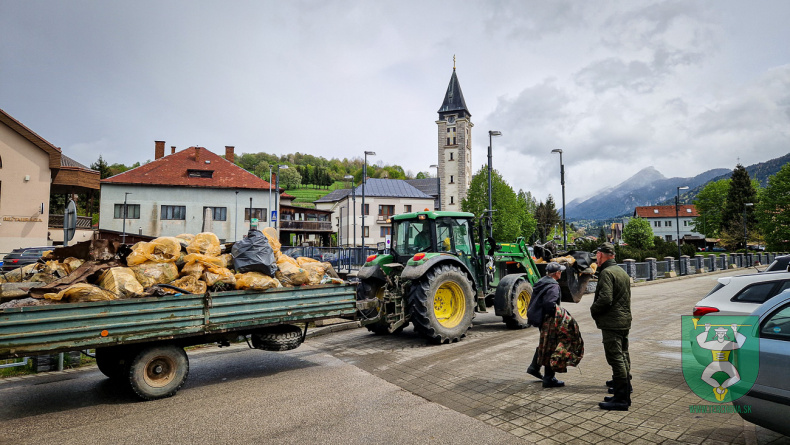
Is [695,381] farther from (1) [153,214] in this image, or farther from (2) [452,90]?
(2) [452,90]

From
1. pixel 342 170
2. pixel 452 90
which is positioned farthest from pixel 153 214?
pixel 342 170

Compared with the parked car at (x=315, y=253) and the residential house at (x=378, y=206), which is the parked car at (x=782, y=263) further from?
the residential house at (x=378, y=206)

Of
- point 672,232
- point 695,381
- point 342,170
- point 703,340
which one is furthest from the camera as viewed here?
point 342,170

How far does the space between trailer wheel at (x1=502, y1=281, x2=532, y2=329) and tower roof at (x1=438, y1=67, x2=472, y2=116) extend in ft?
214

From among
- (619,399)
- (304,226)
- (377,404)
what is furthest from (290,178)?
(619,399)

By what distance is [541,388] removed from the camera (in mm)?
5723

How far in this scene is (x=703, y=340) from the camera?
5.22 meters

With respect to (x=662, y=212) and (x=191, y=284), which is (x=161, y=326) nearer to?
(x=191, y=284)

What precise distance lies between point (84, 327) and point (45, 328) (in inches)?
13.4

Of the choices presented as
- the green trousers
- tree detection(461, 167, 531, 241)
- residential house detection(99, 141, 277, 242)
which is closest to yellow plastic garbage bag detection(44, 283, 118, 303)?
the green trousers

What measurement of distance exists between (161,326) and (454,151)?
67456 millimetres

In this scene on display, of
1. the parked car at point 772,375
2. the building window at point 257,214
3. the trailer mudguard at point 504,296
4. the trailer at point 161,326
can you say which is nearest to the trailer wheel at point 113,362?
the trailer at point 161,326

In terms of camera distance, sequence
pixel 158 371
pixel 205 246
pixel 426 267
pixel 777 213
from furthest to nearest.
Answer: pixel 777 213, pixel 426 267, pixel 205 246, pixel 158 371

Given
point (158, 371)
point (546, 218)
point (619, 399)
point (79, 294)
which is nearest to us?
point (619, 399)
